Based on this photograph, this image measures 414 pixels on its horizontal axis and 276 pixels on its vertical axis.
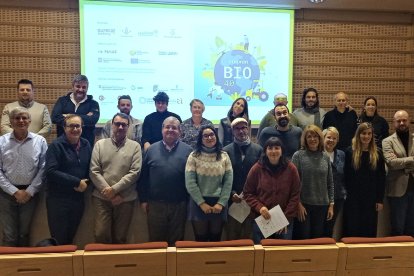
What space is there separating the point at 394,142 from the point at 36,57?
4348 mm

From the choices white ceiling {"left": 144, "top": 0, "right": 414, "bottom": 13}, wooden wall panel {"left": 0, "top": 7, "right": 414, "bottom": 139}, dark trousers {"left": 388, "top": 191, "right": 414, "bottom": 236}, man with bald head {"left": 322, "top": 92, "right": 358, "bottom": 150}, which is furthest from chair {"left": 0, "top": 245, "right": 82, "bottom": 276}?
white ceiling {"left": 144, "top": 0, "right": 414, "bottom": 13}

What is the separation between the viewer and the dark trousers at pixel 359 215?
3076mm

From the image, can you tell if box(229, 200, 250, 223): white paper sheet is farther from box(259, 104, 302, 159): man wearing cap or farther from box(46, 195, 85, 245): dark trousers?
box(46, 195, 85, 245): dark trousers

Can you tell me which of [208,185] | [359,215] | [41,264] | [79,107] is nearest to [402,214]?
[359,215]

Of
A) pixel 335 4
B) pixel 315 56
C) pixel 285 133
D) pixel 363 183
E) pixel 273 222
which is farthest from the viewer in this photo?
pixel 315 56

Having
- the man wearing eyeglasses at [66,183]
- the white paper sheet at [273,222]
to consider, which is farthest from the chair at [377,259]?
the man wearing eyeglasses at [66,183]

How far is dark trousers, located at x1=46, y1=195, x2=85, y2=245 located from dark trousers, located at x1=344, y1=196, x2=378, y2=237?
7.08 ft

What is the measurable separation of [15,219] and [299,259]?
2.10 m

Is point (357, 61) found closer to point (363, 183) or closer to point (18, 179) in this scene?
point (363, 183)

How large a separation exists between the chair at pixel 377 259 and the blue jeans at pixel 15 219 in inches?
86.9

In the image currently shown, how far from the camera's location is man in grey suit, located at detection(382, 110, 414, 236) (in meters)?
3.25

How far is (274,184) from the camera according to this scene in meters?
2.71

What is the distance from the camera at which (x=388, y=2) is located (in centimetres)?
519

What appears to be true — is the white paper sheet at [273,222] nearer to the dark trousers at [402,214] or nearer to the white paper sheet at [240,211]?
the white paper sheet at [240,211]
